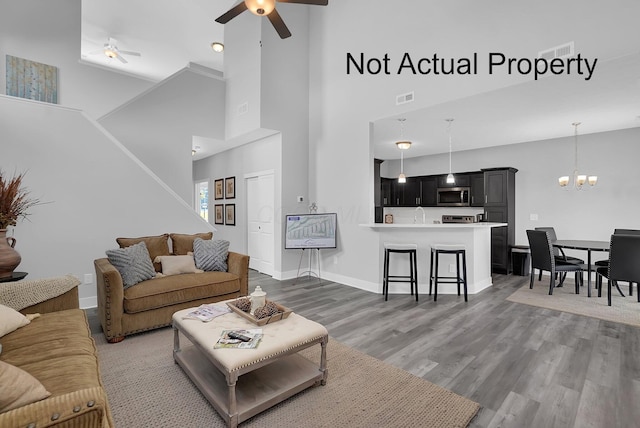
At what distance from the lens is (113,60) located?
24.8ft

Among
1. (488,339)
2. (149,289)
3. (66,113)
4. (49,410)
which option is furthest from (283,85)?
(49,410)

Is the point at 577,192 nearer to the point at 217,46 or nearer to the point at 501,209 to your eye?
the point at 501,209

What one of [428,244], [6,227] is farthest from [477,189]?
[6,227]

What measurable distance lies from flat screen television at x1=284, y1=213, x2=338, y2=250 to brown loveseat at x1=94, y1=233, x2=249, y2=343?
1583 mm

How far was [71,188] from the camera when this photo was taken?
3936 mm

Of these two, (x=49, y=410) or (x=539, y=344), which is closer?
(x=49, y=410)

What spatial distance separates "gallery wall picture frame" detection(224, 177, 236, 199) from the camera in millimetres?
7172

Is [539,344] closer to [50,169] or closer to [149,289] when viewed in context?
[149,289]

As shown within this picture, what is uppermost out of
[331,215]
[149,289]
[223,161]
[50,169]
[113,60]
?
[113,60]

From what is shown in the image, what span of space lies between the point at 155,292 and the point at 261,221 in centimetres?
337

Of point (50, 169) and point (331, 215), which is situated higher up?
point (50, 169)

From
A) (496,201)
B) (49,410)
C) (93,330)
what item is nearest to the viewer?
(49,410)

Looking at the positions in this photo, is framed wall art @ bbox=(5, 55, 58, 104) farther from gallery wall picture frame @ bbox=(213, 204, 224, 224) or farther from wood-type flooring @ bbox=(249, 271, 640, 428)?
wood-type flooring @ bbox=(249, 271, 640, 428)

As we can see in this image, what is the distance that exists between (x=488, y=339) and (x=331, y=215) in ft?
9.96
